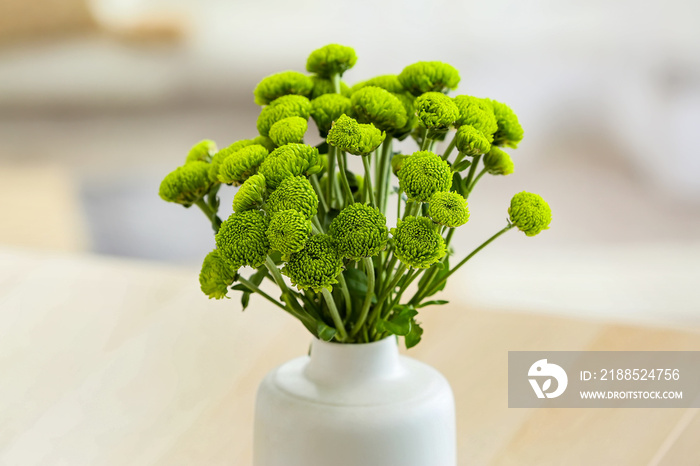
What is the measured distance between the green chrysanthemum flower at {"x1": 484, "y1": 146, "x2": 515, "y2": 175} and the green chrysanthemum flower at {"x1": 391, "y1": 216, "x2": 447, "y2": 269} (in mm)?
109

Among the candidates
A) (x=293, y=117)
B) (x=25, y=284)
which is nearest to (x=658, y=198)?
(x=25, y=284)

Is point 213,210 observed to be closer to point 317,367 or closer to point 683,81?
point 317,367

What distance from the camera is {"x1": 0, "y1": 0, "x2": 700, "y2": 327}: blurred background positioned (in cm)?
230

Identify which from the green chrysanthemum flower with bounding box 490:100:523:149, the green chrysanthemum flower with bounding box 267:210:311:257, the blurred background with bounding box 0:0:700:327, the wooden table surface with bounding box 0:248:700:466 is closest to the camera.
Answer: the green chrysanthemum flower with bounding box 267:210:311:257

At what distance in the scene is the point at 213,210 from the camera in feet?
1.97

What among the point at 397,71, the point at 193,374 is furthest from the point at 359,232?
the point at 397,71

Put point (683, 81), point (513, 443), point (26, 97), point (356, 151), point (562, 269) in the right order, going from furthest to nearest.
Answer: point (26, 97), point (683, 81), point (562, 269), point (513, 443), point (356, 151)

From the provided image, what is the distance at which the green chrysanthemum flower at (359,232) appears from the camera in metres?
0.47

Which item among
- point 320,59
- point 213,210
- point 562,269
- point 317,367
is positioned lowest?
point 562,269

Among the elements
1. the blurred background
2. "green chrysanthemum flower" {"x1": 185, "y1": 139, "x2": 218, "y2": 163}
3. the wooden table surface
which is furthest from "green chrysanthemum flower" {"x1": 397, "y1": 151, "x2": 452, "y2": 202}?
the blurred background

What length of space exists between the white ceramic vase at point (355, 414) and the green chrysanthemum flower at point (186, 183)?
0.51 ft

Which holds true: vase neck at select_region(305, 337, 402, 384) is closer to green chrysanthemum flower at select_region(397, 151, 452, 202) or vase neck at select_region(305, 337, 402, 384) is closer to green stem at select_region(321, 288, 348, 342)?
green stem at select_region(321, 288, 348, 342)

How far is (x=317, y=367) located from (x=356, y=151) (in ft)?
0.64

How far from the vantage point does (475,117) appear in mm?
529
